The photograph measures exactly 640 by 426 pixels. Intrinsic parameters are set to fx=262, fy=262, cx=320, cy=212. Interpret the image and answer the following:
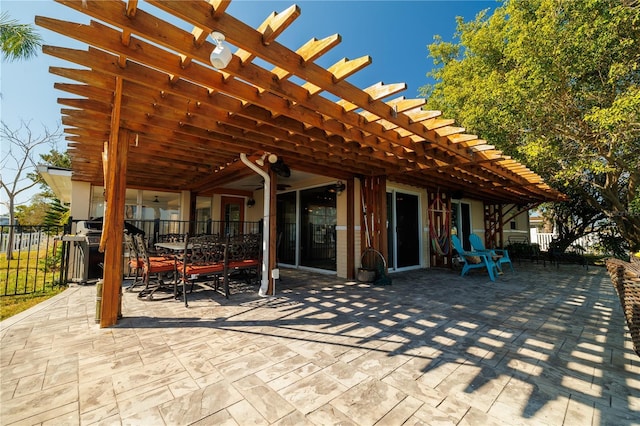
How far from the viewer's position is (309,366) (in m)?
2.09

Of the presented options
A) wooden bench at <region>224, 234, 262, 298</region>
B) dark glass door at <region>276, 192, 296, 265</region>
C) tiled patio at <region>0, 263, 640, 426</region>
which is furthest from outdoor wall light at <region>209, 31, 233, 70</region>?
dark glass door at <region>276, 192, 296, 265</region>

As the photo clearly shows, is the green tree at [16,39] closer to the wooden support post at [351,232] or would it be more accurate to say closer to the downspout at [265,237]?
the downspout at [265,237]

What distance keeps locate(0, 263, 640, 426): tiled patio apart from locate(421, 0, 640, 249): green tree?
12.0 feet

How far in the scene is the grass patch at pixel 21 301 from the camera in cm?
335

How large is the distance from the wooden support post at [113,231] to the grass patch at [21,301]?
1479 mm

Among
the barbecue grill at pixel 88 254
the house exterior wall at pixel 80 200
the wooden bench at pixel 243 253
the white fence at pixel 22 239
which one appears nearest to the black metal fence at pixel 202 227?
the house exterior wall at pixel 80 200

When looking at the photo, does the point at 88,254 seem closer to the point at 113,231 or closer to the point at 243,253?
the point at 113,231

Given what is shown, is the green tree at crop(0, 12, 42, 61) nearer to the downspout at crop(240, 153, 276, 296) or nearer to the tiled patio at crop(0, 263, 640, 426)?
Result: the tiled patio at crop(0, 263, 640, 426)

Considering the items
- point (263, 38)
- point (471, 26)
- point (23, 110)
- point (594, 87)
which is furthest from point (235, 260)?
point (23, 110)

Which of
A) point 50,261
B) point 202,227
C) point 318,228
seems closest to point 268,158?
point 318,228

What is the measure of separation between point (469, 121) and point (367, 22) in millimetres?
3404

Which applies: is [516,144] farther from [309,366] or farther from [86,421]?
[86,421]

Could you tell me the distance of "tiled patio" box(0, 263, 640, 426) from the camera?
5.14 feet

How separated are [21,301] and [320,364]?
4.64 meters
